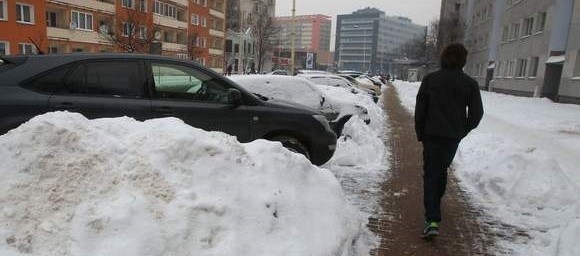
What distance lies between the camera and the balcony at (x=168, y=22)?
152 ft

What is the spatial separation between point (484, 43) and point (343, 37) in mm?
76218

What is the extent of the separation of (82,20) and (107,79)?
34.5 metres

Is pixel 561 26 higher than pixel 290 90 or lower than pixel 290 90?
higher

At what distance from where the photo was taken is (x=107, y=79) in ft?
17.9

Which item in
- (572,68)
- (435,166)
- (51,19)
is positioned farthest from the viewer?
(51,19)

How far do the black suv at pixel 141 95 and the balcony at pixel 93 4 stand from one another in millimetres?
31575

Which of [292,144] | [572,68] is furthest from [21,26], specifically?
[572,68]

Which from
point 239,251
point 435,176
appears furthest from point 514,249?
point 239,251

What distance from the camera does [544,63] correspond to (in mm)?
27531

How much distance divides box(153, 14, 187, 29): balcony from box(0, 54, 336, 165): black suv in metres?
42.7

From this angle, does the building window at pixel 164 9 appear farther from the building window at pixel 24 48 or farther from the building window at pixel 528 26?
the building window at pixel 528 26

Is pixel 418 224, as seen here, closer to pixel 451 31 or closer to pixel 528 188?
pixel 528 188

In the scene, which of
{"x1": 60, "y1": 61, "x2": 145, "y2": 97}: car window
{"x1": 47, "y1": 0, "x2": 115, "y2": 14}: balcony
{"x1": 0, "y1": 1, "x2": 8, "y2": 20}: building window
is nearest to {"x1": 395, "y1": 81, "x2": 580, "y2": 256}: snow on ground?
{"x1": 60, "y1": 61, "x2": 145, "y2": 97}: car window

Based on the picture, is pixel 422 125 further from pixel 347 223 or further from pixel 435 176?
pixel 347 223
